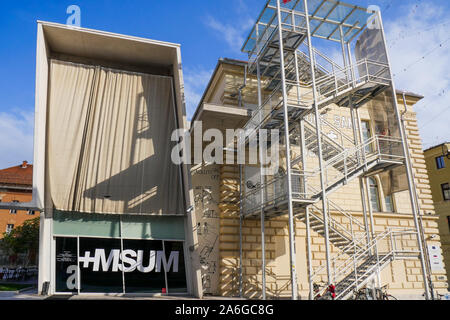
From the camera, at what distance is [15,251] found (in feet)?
127

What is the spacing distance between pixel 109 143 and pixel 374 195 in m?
17.1

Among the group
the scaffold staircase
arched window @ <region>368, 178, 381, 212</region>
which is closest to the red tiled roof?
arched window @ <region>368, 178, 381, 212</region>

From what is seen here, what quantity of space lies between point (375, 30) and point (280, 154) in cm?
832

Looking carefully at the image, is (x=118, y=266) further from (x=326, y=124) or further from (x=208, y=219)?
(x=326, y=124)

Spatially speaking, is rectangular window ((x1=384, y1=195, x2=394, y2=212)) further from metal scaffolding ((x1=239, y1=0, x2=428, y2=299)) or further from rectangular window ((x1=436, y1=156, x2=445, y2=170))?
rectangular window ((x1=436, y1=156, x2=445, y2=170))

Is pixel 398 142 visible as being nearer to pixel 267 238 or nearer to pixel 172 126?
pixel 267 238

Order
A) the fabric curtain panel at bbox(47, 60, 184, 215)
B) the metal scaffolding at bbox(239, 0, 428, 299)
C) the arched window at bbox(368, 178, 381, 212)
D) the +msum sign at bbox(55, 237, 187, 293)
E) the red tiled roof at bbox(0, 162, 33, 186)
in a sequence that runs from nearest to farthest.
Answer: the metal scaffolding at bbox(239, 0, 428, 299)
the +msum sign at bbox(55, 237, 187, 293)
the fabric curtain panel at bbox(47, 60, 184, 215)
the arched window at bbox(368, 178, 381, 212)
the red tiled roof at bbox(0, 162, 33, 186)

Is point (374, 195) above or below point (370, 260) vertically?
above

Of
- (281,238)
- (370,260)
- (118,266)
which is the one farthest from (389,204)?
(118,266)

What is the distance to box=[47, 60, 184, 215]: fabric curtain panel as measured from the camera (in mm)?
16344

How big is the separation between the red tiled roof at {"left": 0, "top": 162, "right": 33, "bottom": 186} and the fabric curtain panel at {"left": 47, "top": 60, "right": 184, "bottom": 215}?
40.2m

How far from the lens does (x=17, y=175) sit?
176 ft
